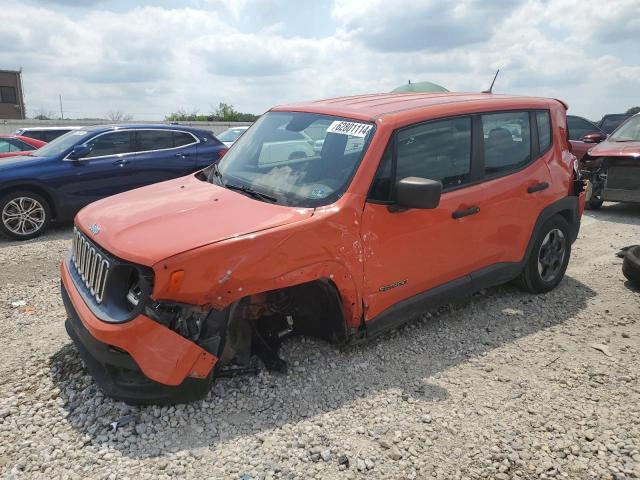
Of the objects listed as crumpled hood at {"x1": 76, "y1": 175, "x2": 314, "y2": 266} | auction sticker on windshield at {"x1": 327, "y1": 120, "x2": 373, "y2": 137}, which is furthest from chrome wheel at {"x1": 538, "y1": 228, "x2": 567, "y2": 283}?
crumpled hood at {"x1": 76, "y1": 175, "x2": 314, "y2": 266}

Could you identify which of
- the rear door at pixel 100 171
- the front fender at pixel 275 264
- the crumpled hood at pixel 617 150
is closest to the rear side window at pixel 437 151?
the front fender at pixel 275 264

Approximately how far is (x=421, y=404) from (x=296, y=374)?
836 millimetres

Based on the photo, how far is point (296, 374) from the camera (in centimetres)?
350

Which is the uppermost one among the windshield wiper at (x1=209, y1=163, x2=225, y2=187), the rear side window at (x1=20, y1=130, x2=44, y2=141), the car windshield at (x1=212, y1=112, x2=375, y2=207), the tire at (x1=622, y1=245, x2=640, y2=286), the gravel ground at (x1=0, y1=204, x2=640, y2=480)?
the car windshield at (x1=212, y1=112, x2=375, y2=207)

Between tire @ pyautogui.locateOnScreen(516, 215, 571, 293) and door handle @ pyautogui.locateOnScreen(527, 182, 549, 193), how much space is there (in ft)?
1.15

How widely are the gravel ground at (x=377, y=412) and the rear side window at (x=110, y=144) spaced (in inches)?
169

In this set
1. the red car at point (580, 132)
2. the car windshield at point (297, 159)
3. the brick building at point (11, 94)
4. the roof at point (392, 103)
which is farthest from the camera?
the brick building at point (11, 94)

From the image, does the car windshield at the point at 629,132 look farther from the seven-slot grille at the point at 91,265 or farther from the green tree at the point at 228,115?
the green tree at the point at 228,115

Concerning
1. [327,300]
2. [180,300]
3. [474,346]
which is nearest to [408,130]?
[327,300]

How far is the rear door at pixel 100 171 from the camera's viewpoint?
7797mm

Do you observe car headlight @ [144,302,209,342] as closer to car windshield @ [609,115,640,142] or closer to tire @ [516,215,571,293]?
tire @ [516,215,571,293]

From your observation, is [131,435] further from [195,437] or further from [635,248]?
[635,248]

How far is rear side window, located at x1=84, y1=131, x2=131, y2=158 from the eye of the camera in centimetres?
814

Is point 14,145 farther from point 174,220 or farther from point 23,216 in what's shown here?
point 174,220
